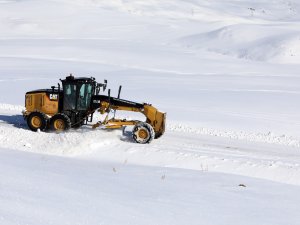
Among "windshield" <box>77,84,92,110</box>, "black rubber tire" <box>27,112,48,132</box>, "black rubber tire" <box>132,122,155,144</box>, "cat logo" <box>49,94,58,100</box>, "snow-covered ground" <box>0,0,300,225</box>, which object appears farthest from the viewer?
"cat logo" <box>49,94,58,100</box>

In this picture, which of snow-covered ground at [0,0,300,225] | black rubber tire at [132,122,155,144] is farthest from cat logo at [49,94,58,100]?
black rubber tire at [132,122,155,144]

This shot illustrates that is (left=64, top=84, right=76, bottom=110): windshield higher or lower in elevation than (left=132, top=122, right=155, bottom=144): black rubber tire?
higher

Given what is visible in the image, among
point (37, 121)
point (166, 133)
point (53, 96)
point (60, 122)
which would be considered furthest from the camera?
point (166, 133)

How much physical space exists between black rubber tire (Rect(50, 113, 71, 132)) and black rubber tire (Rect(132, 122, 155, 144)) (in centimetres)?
190

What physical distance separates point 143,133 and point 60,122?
2409mm

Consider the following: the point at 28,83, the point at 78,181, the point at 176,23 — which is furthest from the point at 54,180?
the point at 176,23

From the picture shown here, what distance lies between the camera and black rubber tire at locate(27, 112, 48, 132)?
14.8 metres

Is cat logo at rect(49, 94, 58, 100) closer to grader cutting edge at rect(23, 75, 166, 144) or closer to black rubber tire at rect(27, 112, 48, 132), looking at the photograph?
grader cutting edge at rect(23, 75, 166, 144)

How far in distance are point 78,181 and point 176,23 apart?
5338cm

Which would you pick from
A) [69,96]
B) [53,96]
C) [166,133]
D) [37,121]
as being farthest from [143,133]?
[37,121]

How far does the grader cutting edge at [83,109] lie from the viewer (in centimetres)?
1452

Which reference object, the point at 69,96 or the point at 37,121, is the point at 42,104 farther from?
the point at 69,96

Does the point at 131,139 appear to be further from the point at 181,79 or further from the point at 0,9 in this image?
the point at 0,9

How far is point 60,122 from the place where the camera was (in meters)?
14.7
